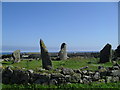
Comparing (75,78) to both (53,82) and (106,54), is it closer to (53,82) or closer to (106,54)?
(53,82)

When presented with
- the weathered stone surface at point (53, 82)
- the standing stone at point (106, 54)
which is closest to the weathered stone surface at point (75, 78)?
the weathered stone surface at point (53, 82)

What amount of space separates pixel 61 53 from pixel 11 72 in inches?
415

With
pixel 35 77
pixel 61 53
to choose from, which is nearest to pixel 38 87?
pixel 35 77

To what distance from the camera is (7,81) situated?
1145 centimetres

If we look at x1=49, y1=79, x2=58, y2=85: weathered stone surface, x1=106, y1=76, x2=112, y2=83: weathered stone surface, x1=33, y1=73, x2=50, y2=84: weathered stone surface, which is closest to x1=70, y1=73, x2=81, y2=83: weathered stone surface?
x1=49, y1=79, x2=58, y2=85: weathered stone surface

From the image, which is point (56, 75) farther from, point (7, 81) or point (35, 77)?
point (7, 81)

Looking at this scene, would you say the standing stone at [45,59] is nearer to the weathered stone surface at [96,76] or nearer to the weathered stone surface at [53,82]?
Result: the weathered stone surface at [53,82]

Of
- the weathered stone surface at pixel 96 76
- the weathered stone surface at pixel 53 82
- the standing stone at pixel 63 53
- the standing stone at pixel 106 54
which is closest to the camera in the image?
the weathered stone surface at pixel 53 82

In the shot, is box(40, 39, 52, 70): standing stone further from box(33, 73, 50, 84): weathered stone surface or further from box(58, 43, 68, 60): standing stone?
box(58, 43, 68, 60): standing stone

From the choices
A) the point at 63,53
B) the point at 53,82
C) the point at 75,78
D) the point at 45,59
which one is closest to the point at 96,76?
the point at 75,78

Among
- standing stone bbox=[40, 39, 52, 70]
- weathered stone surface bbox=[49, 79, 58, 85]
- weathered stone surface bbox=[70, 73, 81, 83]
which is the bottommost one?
weathered stone surface bbox=[49, 79, 58, 85]

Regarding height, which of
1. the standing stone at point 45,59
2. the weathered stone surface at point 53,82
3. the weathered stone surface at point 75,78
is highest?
the standing stone at point 45,59

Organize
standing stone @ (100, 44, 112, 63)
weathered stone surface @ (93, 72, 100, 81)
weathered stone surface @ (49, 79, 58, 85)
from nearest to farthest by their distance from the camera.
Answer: weathered stone surface @ (49, 79, 58, 85), weathered stone surface @ (93, 72, 100, 81), standing stone @ (100, 44, 112, 63)

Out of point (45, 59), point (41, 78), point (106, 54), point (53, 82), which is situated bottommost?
point (53, 82)
